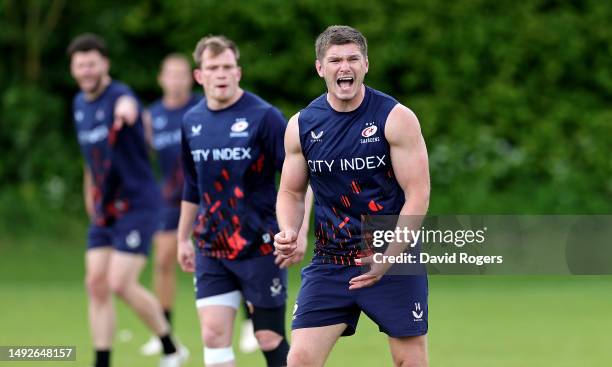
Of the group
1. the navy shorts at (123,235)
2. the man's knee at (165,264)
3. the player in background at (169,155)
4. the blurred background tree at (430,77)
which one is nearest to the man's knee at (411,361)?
the navy shorts at (123,235)

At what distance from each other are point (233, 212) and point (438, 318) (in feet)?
18.2

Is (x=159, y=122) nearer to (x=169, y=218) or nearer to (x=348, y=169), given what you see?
(x=169, y=218)

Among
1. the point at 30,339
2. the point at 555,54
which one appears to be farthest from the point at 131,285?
the point at 555,54

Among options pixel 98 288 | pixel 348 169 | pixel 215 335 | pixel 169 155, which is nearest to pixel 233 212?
pixel 215 335

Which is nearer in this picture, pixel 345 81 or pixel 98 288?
pixel 345 81

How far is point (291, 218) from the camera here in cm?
639

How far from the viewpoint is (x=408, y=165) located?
19.9 feet

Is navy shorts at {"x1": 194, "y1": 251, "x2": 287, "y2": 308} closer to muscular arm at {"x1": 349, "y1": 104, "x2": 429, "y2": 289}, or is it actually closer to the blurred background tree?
muscular arm at {"x1": 349, "y1": 104, "x2": 429, "y2": 289}

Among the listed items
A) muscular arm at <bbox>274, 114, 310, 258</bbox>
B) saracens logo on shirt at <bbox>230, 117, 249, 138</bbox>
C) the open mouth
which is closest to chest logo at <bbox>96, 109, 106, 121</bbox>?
saracens logo on shirt at <bbox>230, 117, 249, 138</bbox>

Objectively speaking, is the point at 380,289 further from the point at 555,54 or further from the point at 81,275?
the point at 555,54

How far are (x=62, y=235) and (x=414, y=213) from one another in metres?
13.1

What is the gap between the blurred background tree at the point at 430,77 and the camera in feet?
59.6

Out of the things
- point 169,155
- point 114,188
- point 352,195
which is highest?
point 169,155

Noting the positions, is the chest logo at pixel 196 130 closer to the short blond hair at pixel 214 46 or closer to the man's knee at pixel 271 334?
the short blond hair at pixel 214 46
